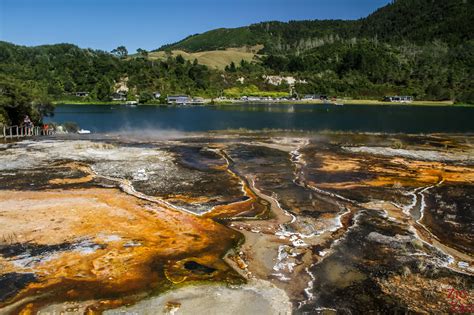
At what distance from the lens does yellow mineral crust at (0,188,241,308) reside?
15.6 meters

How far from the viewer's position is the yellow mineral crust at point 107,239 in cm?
1561

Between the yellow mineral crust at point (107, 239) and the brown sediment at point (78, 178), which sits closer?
the yellow mineral crust at point (107, 239)

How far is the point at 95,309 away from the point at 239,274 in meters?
5.30

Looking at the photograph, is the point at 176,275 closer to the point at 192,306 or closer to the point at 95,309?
the point at 192,306

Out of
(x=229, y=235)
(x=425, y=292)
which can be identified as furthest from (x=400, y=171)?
(x=425, y=292)

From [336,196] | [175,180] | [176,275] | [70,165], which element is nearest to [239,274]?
[176,275]

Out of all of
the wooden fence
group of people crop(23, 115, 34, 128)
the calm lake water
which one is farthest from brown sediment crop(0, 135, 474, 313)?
the calm lake water

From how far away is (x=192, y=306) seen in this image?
14.0 m

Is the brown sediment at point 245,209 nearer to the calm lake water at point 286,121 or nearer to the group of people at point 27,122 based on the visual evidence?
the group of people at point 27,122

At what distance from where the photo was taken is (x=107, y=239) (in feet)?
63.9

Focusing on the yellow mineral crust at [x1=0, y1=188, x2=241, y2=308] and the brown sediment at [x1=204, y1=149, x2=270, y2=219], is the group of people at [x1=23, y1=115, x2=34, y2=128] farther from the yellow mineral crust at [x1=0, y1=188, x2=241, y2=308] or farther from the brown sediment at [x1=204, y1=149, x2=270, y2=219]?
the brown sediment at [x1=204, y1=149, x2=270, y2=219]

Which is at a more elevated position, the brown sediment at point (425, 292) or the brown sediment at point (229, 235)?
the brown sediment at point (229, 235)

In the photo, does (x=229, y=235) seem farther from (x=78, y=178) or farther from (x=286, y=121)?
(x=286, y=121)

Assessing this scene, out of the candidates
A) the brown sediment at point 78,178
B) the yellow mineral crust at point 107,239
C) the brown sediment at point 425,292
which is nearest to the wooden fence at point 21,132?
the brown sediment at point 78,178
